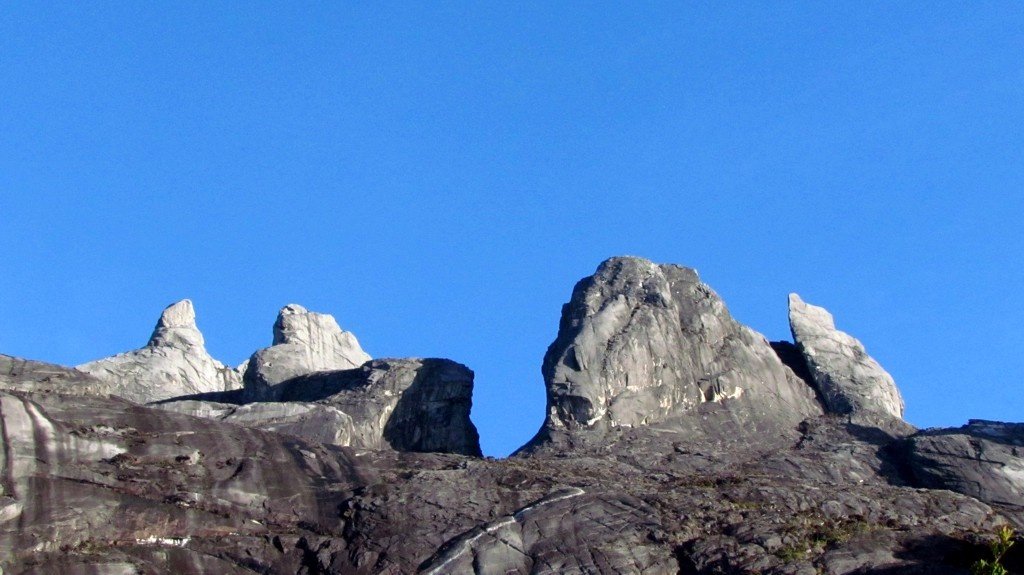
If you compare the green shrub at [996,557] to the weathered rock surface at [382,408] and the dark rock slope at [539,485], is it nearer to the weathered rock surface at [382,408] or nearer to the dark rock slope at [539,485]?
the dark rock slope at [539,485]

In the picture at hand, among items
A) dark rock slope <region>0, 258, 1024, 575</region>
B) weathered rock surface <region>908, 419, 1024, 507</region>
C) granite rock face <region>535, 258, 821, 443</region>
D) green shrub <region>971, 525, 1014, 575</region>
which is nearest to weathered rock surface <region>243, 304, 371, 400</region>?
dark rock slope <region>0, 258, 1024, 575</region>

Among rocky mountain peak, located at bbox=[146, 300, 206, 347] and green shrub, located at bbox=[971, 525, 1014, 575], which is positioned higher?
rocky mountain peak, located at bbox=[146, 300, 206, 347]

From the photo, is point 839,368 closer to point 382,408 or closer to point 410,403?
point 410,403

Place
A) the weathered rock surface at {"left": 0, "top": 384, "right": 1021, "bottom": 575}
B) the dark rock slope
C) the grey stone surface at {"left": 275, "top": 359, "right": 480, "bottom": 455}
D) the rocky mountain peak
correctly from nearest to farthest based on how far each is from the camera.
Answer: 1. the weathered rock surface at {"left": 0, "top": 384, "right": 1021, "bottom": 575}
2. the dark rock slope
3. the grey stone surface at {"left": 275, "top": 359, "right": 480, "bottom": 455}
4. the rocky mountain peak

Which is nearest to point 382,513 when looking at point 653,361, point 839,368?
point 653,361

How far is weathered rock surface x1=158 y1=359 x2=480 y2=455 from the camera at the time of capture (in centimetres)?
8581

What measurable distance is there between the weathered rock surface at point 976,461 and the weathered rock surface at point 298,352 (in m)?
39.3

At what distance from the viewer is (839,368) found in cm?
9612

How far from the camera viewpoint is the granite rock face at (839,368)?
305 feet

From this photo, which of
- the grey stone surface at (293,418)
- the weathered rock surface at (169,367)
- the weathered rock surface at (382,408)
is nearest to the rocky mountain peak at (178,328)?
the weathered rock surface at (169,367)

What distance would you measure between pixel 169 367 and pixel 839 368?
155 ft

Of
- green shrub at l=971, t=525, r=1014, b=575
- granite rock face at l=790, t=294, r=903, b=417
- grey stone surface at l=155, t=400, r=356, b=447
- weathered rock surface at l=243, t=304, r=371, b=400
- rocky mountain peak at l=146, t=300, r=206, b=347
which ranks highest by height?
rocky mountain peak at l=146, t=300, r=206, b=347

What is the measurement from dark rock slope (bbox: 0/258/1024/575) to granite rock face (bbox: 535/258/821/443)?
18cm

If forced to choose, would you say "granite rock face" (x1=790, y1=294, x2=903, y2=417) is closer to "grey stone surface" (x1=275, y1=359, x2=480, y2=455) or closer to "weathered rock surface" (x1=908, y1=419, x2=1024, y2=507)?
"weathered rock surface" (x1=908, y1=419, x2=1024, y2=507)
